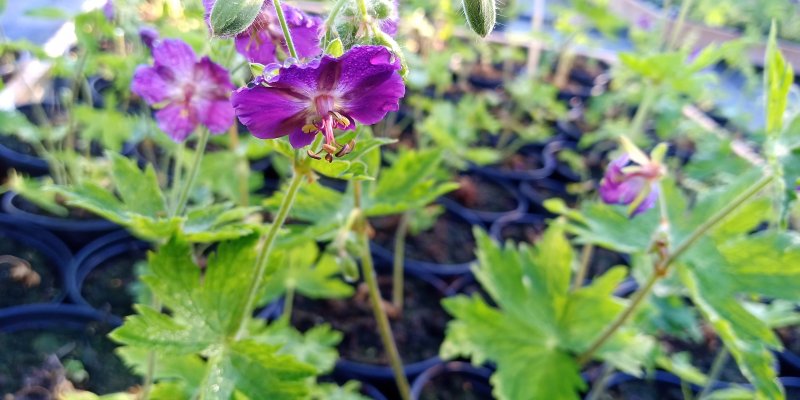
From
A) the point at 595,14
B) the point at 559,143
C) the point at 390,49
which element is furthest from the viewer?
the point at 559,143

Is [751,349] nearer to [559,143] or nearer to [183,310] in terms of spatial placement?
[183,310]

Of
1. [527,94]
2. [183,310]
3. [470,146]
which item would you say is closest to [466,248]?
[470,146]

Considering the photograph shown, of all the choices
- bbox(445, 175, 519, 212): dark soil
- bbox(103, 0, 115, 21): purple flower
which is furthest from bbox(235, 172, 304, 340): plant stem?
bbox(445, 175, 519, 212): dark soil

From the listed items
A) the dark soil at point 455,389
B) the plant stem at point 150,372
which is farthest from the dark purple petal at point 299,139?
the dark soil at point 455,389

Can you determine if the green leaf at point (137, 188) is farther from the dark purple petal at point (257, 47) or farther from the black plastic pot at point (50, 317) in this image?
the black plastic pot at point (50, 317)

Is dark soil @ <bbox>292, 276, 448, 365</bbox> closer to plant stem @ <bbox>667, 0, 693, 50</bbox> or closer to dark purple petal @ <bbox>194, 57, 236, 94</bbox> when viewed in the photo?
dark purple petal @ <bbox>194, 57, 236, 94</bbox>

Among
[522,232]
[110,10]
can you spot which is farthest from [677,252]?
[110,10]
